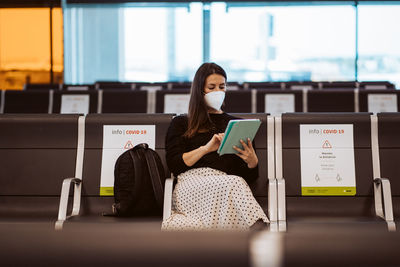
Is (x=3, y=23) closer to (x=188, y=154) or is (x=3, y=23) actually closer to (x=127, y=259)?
(x=188, y=154)

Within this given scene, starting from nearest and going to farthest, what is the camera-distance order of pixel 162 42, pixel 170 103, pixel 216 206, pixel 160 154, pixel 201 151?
pixel 216 206 < pixel 201 151 < pixel 160 154 < pixel 170 103 < pixel 162 42

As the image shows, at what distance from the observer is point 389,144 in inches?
118

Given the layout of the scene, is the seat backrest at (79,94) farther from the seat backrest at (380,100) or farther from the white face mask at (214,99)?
the seat backrest at (380,100)

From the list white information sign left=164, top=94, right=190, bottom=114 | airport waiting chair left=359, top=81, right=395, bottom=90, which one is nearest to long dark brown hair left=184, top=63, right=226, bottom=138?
white information sign left=164, top=94, right=190, bottom=114

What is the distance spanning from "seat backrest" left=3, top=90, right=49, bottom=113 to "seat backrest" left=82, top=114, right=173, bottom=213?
8.56 ft

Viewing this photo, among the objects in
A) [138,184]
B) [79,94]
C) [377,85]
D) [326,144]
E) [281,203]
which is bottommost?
[281,203]

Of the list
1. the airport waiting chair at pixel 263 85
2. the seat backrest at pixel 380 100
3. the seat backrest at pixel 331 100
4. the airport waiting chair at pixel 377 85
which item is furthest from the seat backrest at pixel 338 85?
the seat backrest at pixel 331 100

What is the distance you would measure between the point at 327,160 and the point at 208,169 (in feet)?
2.40

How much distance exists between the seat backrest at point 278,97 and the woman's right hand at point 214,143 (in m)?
2.60

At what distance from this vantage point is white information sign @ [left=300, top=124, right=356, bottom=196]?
2.96 m

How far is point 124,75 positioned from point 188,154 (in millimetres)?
8613

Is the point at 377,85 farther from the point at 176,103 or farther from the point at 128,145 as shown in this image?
the point at 128,145

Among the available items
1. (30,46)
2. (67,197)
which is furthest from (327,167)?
(30,46)

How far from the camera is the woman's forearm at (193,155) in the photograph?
9.23 feet
